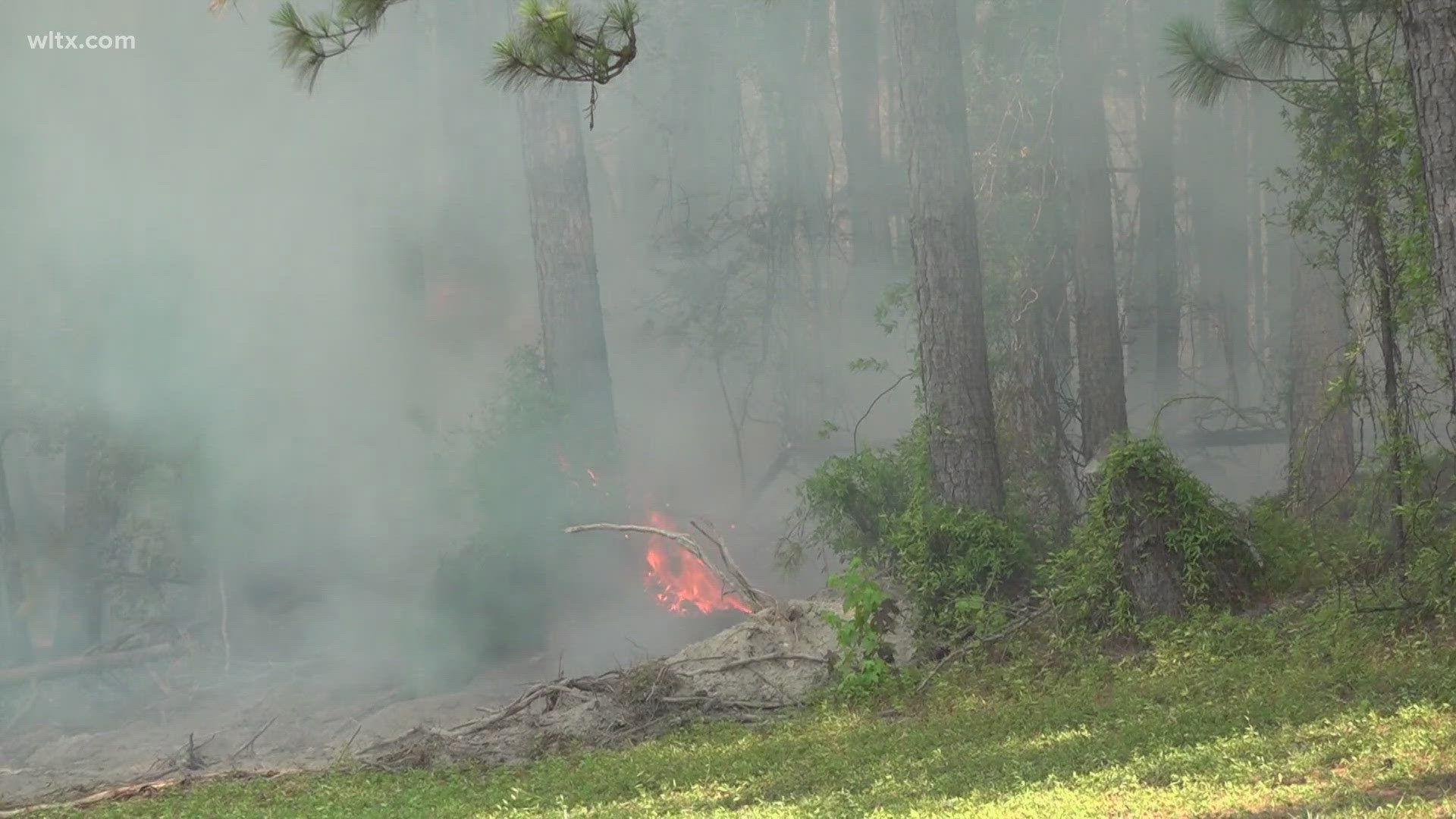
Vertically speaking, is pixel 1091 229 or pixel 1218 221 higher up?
pixel 1218 221

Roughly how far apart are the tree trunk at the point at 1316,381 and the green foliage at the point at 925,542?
3.32 metres

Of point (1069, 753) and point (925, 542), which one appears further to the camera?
point (925, 542)

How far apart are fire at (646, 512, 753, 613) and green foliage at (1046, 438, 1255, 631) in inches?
214

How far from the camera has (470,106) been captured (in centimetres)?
2330

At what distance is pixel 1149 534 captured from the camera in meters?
8.38

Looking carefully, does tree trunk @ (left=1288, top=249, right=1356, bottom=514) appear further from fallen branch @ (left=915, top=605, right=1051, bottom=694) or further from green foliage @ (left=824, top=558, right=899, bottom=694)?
green foliage @ (left=824, top=558, right=899, bottom=694)

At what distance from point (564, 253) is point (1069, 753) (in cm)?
1038

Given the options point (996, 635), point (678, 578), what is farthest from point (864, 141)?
point (996, 635)

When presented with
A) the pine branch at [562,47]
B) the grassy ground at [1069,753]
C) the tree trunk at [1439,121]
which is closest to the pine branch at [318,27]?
the pine branch at [562,47]

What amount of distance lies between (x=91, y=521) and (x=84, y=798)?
8.90m

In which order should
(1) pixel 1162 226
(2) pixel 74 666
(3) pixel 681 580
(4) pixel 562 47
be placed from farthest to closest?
(1) pixel 1162 226 → (2) pixel 74 666 → (3) pixel 681 580 → (4) pixel 562 47

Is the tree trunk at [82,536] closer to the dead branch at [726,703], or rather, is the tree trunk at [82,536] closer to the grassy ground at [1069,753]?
the grassy ground at [1069,753]

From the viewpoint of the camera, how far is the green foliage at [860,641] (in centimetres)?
847

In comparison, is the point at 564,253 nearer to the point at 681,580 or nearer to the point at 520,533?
the point at 520,533
